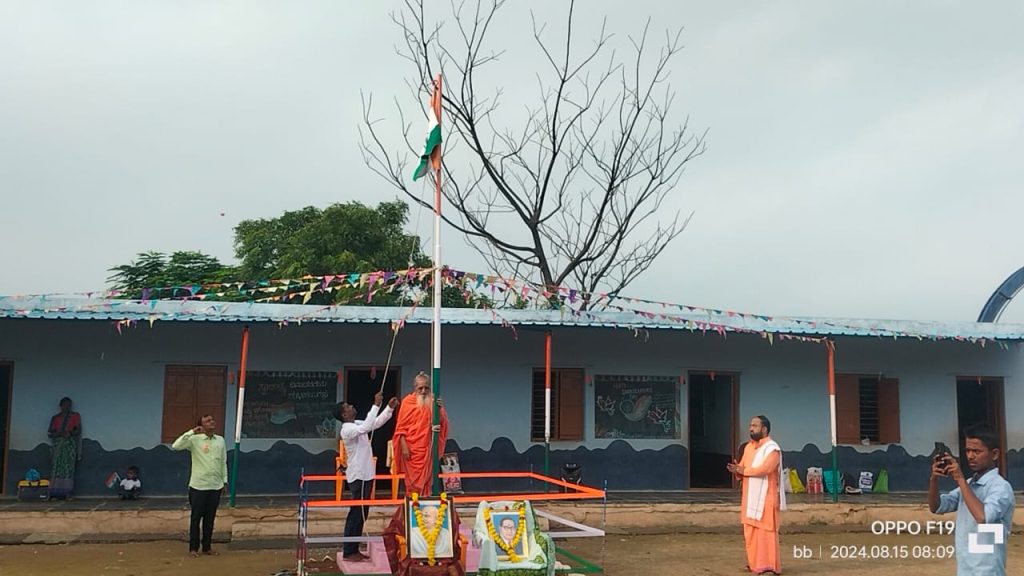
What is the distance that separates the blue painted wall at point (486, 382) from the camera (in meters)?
11.5

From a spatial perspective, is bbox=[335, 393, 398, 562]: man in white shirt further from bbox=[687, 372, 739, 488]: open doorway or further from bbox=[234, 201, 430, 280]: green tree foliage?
bbox=[234, 201, 430, 280]: green tree foliage

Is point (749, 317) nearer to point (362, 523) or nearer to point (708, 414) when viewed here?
point (708, 414)

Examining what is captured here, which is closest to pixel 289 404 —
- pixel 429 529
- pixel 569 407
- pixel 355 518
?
pixel 569 407

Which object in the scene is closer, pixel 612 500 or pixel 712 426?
pixel 612 500

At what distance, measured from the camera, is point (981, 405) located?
568 inches

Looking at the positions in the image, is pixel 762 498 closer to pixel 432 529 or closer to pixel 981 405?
pixel 432 529

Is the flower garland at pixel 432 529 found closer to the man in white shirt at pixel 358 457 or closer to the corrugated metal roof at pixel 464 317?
the man in white shirt at pixel 358 457

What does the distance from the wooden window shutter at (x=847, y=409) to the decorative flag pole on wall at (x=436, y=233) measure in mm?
7648

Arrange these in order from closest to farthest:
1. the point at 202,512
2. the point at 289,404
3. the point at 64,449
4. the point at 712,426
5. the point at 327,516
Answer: the point at 202,512
the point at 327,516
the point at 64,449
the point at 289,404
the point at 712,426

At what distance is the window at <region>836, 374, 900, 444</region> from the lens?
1360 centimetres

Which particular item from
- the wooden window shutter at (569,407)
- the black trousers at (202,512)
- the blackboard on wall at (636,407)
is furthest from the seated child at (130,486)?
the blackboard on wall at (636,407)

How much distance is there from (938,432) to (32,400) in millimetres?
12860

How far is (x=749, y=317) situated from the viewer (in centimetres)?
1191

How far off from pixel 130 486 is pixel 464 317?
4.67m
